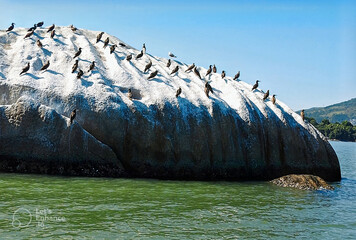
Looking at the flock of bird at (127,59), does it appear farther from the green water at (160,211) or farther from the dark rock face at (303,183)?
the dark rock face at (303,183)

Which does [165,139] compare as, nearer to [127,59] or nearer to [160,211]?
[127,59]

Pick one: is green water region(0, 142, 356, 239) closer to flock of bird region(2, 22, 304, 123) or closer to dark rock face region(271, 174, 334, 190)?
dark rock face region(271, 174, 334, 190)

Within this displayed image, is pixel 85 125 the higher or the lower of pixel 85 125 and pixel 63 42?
the lower

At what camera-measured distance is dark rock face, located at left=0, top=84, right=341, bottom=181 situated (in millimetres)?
20031

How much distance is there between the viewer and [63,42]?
90.9 feet

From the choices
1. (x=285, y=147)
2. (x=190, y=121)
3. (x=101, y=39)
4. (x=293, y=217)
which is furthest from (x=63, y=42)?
(x=293, y=217)

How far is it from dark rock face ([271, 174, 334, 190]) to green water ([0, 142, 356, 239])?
1.15 meters

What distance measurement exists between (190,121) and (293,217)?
969cm

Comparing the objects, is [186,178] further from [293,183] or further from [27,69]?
[27,69]

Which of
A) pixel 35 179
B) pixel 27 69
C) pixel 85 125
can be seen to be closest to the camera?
pixel 35 179

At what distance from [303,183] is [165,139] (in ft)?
23.6

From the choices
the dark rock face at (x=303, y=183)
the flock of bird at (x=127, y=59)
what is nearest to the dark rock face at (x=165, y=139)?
the flock of bird at (x=127, y=59)

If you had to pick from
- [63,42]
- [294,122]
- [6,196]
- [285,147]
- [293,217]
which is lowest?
[293,217]

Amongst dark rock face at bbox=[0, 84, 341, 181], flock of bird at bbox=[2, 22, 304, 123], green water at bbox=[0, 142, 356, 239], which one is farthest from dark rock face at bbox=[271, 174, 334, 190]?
flock of bird at bbox=[2, 22, 304, 123]
